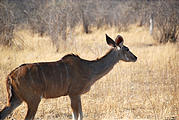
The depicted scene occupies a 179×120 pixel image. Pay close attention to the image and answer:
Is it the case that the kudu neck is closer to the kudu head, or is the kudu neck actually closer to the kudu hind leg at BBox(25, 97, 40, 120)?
the kudu head

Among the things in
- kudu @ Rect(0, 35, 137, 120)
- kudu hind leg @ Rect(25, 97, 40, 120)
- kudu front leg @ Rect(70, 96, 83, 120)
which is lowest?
kudu front leg @ Rect(70, 96, 83, 120)

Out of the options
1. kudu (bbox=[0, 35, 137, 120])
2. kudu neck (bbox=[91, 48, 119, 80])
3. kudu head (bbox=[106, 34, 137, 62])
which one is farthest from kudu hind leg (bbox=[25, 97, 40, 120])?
kudu head (bbox=[106, 34, 137, 62])

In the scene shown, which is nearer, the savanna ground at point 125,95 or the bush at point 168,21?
the savanna ground at point 125,95

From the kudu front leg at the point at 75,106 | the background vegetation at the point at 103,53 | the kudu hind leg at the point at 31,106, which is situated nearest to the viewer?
the kudu hind leg at the point at 31,106

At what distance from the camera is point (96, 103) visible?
580cm

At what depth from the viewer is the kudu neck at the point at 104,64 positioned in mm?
4992

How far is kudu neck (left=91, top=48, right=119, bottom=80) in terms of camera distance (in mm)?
4992

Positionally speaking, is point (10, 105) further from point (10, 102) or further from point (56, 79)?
point (56, 79)

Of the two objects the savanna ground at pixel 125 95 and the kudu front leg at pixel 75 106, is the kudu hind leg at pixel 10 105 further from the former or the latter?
the savanna ground at pixel 125 95

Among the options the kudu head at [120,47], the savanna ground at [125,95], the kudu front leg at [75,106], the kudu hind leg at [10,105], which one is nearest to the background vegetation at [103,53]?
the savanna ground at [125,95]

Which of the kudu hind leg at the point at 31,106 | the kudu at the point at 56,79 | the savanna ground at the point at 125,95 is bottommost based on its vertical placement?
the savanna ground at the point at 125,95

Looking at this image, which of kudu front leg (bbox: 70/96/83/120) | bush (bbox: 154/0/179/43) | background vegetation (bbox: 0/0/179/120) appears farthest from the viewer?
bush (bbox: 154/0/179/43)

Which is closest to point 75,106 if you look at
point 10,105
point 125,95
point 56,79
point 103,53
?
point 56,79

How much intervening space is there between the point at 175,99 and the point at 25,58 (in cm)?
516
